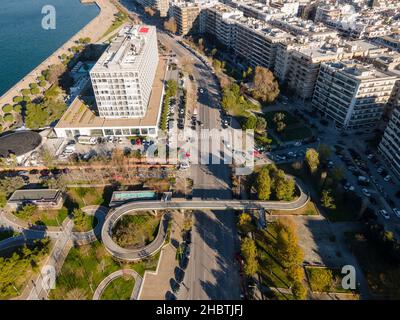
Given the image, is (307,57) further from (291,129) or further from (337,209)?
(337,209)

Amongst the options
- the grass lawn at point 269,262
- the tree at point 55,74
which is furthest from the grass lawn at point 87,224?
the tree at point 55,74

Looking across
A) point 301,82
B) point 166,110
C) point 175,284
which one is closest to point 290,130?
point 301,82

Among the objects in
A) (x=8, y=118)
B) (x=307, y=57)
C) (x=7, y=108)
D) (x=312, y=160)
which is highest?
(x=307, y=57)

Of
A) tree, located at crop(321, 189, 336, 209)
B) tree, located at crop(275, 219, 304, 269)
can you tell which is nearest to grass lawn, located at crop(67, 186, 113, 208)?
tree, located at crop(275, 219, 304, 269)

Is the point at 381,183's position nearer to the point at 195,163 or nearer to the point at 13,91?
the point at 195,163

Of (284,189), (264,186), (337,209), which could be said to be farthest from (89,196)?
(337,209)

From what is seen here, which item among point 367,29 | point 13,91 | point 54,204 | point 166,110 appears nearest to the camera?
point 54,204
